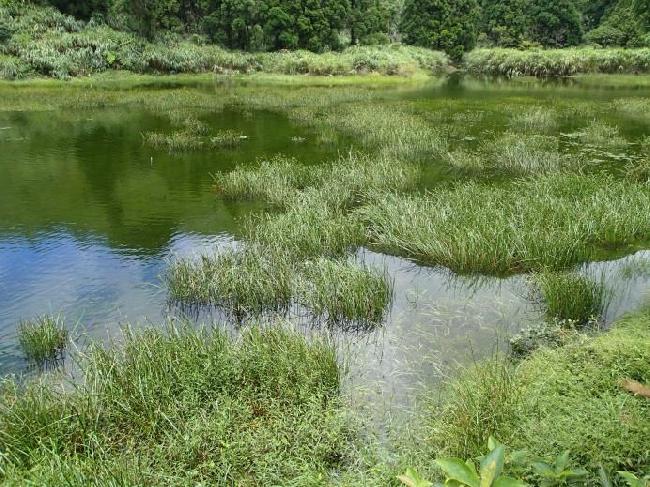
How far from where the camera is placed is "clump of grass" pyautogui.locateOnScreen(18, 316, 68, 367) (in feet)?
21.5

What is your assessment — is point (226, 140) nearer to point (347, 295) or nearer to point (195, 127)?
point (195, 127)

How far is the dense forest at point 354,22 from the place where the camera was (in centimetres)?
5372

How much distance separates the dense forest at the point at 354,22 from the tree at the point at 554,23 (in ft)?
0.48

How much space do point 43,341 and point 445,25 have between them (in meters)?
75.7

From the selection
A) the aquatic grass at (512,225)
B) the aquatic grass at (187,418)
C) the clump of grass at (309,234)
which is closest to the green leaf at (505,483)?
the aquatic grass at (187,418)

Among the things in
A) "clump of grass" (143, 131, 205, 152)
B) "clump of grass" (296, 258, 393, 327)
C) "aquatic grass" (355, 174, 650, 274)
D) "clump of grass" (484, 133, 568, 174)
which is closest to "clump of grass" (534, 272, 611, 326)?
"aquatic grass" (355, 174, 650, 274)

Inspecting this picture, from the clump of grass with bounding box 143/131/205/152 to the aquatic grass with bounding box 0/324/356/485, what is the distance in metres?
14.2

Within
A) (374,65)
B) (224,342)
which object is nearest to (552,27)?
(374,65)

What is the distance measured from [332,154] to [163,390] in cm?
1361

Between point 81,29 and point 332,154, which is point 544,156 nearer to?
point 332,154

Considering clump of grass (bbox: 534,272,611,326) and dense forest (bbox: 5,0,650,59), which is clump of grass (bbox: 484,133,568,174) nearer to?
clump of grass (bbox: 534,272,611,326)

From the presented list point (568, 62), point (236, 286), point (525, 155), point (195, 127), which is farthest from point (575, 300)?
point (568, 62)

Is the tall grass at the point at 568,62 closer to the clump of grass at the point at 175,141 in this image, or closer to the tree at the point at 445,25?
the tree at the point at 445,25

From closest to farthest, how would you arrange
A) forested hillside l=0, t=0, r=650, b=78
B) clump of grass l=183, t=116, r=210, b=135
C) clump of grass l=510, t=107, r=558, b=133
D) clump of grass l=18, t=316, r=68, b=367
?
1. clump of grass l=18, t=316, r=68, b=367
2. clump of grass l=183, t=116, r=210, b=135
3. clump of grass l=510, t=107, r=558, b=133
4. forested hillside l=0, t=0, r=650, b=78
